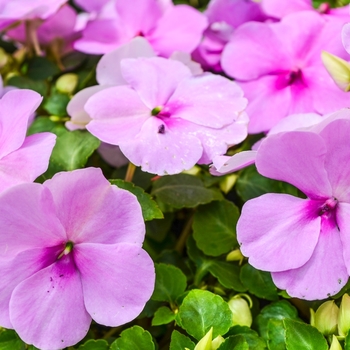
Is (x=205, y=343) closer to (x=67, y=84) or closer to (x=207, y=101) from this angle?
(x=207, y=101)

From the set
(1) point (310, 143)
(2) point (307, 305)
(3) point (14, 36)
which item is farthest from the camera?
(3) point (14, 36)

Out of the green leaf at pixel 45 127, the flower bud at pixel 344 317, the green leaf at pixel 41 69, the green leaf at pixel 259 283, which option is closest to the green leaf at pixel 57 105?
the green leaf at pixel 45 127

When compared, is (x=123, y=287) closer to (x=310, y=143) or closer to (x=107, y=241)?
(x=107, y=241)

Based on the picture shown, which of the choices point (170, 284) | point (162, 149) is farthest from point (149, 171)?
point (170, 284)

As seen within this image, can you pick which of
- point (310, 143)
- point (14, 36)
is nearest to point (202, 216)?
point (310, 143)

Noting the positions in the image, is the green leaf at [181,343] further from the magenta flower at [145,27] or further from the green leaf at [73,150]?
the magenta flower at [145,27]

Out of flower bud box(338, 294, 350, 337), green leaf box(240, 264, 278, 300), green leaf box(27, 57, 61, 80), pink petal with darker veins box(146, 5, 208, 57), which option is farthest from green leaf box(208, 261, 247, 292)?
green leaf box(27, 57, 61, 80)
